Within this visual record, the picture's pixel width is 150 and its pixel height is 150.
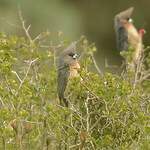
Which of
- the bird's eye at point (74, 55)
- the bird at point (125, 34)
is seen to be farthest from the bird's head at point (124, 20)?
the bird's eye at point (74, 55)

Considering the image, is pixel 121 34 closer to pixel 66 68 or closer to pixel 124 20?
pixel 124 20

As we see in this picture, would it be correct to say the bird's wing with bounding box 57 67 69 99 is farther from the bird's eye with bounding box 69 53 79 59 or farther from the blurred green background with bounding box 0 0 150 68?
the blurred green background with bounding box 0 0 150 68

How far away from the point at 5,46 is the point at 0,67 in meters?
0.26

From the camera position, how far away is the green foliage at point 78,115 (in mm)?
6281

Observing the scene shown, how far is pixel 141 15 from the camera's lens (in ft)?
51.3

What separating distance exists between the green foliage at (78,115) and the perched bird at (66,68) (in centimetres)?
42

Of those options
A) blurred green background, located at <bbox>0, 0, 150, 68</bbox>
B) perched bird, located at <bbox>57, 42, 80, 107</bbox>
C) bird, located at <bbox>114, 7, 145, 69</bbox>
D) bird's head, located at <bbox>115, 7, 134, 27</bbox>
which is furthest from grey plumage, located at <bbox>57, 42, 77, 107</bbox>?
blurred green background, located at <bbox>0, 0, 150, 68</bbox>

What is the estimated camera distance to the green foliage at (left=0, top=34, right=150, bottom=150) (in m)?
6.28

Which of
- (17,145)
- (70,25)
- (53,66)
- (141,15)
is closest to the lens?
(17,145)

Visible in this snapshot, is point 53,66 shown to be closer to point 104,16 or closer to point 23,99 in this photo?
point 23,99

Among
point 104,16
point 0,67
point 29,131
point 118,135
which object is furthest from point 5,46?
point 104,16

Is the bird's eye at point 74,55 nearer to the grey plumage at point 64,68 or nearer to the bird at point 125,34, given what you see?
the grey plumage at point 64,68

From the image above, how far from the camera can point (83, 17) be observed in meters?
15.9

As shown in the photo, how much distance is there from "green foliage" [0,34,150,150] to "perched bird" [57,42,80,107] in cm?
42
